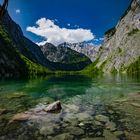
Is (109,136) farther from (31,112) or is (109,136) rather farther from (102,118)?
(31,112)

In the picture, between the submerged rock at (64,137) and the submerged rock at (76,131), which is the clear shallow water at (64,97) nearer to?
the submerged rock at (64,137)

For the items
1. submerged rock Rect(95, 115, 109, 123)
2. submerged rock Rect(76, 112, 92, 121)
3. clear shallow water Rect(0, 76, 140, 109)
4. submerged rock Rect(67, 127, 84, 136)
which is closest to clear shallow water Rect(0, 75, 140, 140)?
clear shallow water Rect(0, 76, 140, 109)

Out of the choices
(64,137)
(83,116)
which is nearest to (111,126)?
(64,137)

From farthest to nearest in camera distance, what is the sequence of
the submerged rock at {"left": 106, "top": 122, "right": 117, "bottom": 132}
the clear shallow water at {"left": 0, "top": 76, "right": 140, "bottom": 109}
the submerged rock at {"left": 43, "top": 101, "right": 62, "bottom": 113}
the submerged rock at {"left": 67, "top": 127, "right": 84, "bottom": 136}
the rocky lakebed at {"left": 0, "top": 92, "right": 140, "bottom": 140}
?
1. the clear shallow water at {"left": 0, "top": 76, "right": 140, "bottom": 109}
2. the submerged rock at {"left": 43, "top": 101, "right": 62, "bottom": 113}
3. the submerged rock at {"left": 106, "top": 122, "right": 117, "bottom": 132}
4. the submerged rock at {"left": 67, "top": 127, "right": 84, "bottom": 136}
5. the rocky lakebed at {"left": 0, "top": 92, "right": 140, "bottom": 140}

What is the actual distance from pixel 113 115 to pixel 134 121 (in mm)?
3317

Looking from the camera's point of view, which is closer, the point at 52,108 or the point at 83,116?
the point at 83,116

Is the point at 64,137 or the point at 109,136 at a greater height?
the point at 109,136

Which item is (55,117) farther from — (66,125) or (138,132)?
(138,132)

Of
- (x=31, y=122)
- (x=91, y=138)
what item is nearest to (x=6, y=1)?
(x=91, y=138)

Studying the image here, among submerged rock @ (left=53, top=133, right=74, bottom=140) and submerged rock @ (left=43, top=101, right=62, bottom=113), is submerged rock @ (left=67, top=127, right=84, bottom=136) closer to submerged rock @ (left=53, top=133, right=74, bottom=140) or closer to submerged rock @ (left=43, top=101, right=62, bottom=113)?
submerged rock @ (left=53, top=133, right=74, bottom=140)

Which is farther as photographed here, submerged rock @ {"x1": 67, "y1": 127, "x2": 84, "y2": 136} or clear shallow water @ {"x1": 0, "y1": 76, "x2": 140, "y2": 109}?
clear shallow water @ {"x1": 0, "y1": 76, "x2": 140, "y2": 109}

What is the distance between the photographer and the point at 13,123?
2266cm

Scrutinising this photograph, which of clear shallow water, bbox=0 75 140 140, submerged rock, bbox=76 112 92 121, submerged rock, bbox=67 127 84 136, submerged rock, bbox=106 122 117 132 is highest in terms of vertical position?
clear shallow water, bbox=0 75 140 140

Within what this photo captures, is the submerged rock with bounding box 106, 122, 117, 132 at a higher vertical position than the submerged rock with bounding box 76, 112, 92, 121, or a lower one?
lower
